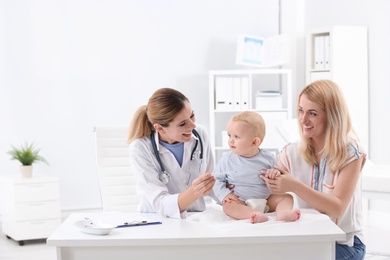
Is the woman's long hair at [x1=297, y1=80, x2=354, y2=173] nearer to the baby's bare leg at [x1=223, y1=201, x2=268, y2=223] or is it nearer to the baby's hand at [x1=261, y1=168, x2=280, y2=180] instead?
the baby's hand at [x1=261, y1=168, x2=280, y2=180]

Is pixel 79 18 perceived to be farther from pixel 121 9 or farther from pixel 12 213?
pixel 12 213

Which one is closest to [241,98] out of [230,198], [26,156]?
[26,156]

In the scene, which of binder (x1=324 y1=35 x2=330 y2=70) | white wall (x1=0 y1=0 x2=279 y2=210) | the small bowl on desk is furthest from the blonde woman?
white wall (x1=0 y1=0 x2=279 y2=210)

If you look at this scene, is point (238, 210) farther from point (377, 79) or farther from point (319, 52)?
point (319, 52)

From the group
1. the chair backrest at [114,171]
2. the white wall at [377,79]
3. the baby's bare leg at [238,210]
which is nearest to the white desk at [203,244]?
the baby's bare leg at [238,210]

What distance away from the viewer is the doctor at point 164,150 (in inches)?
106

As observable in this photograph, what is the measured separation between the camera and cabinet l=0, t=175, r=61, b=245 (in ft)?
17.2

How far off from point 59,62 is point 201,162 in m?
3.47

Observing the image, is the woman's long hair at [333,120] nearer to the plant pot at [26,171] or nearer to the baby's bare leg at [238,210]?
the baby's bare leg at [238,210]

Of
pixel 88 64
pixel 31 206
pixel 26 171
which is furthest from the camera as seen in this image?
pixel 88 64

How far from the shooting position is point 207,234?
2139mm

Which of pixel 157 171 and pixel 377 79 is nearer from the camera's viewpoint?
pixel 157 171

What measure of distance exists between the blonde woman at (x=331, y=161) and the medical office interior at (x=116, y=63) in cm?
313

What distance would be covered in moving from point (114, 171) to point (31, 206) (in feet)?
6.12
